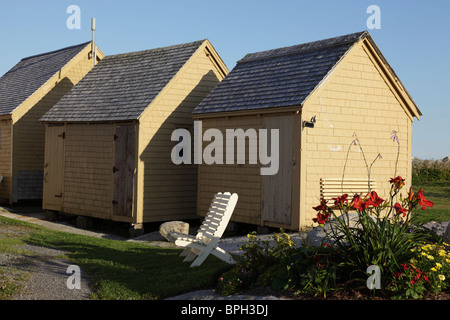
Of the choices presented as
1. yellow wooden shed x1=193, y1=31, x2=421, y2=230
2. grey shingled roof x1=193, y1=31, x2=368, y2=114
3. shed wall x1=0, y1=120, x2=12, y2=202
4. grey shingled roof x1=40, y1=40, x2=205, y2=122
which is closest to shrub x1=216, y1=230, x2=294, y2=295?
yellow wooden shed x1=193, y1=31, x2=421, y2=230

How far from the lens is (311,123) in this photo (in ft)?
46.1

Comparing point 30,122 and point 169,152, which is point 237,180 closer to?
point 169,152

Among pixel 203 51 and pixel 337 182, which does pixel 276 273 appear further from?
pixel 203 51

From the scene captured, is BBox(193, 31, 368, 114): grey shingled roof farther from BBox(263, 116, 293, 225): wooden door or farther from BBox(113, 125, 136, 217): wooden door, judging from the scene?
BBox(113, 125, 136, 217): wooden door

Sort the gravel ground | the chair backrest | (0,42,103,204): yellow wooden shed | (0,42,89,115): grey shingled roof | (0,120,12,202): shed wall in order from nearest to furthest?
1. the gravel ground
2. the chair backrest
3. (0,42,103,204): yellow wooden shed
4. (0,120,12,202): shed wall
5. (0,42,89,115): grey shingled roof

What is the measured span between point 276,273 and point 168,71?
1159 centimetres

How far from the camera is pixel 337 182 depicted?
Answer: 1465cm

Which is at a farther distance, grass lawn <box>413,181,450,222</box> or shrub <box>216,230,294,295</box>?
grass lawn <box>413,181,450,222</box>

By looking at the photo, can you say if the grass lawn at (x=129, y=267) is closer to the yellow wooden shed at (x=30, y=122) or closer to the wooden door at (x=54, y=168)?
the wooden door at (x=54, y=168)

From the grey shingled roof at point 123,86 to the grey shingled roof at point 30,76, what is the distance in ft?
10.3

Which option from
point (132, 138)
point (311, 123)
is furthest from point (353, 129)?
point (132, 138)

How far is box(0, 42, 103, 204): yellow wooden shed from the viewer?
22.7 meters

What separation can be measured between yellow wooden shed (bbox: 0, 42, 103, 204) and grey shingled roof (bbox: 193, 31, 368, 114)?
358 inches

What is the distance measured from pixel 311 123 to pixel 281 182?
1625mm
